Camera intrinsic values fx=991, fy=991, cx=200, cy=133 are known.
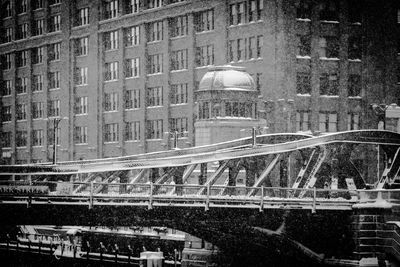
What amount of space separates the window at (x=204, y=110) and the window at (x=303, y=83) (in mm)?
8394

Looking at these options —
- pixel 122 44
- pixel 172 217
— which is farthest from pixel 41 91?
pixel 172 217

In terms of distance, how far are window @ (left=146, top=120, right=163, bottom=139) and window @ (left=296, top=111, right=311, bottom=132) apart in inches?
631

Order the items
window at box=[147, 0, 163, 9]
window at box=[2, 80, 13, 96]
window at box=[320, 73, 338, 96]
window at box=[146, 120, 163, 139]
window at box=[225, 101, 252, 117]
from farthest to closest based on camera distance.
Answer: window at box=[2, 80, 13, 96]
window at box=[147, 0, 163, 9]
window at box=[146, 120, 163, 139]
window at box=[320, 73, 338, 96]
window at box=[225, 101, 252, 117]

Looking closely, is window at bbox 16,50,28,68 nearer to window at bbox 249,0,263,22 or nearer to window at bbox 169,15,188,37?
window at bbox 169,15,188,37

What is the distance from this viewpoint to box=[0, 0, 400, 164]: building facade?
8500 centimetres

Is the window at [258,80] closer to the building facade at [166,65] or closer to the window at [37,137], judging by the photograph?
the building facade at [166,65]

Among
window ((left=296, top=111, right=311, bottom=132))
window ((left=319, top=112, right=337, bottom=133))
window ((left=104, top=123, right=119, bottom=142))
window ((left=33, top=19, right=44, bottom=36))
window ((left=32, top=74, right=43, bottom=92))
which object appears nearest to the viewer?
window ((left=296, top=111, right=311, bottom=132))

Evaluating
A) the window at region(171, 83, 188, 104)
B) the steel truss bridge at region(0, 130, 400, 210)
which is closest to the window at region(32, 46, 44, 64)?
the window at region(171, 83, 188, 104)

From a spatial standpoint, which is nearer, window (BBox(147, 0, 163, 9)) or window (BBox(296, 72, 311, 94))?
window (BBox(296, 72, 311, 94))

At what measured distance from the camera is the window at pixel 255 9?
3351 inches

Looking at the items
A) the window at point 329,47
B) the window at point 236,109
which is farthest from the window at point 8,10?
the window at point 329,47

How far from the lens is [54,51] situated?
110m

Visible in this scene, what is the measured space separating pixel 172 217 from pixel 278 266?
1387 cm

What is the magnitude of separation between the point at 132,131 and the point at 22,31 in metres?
24.0
